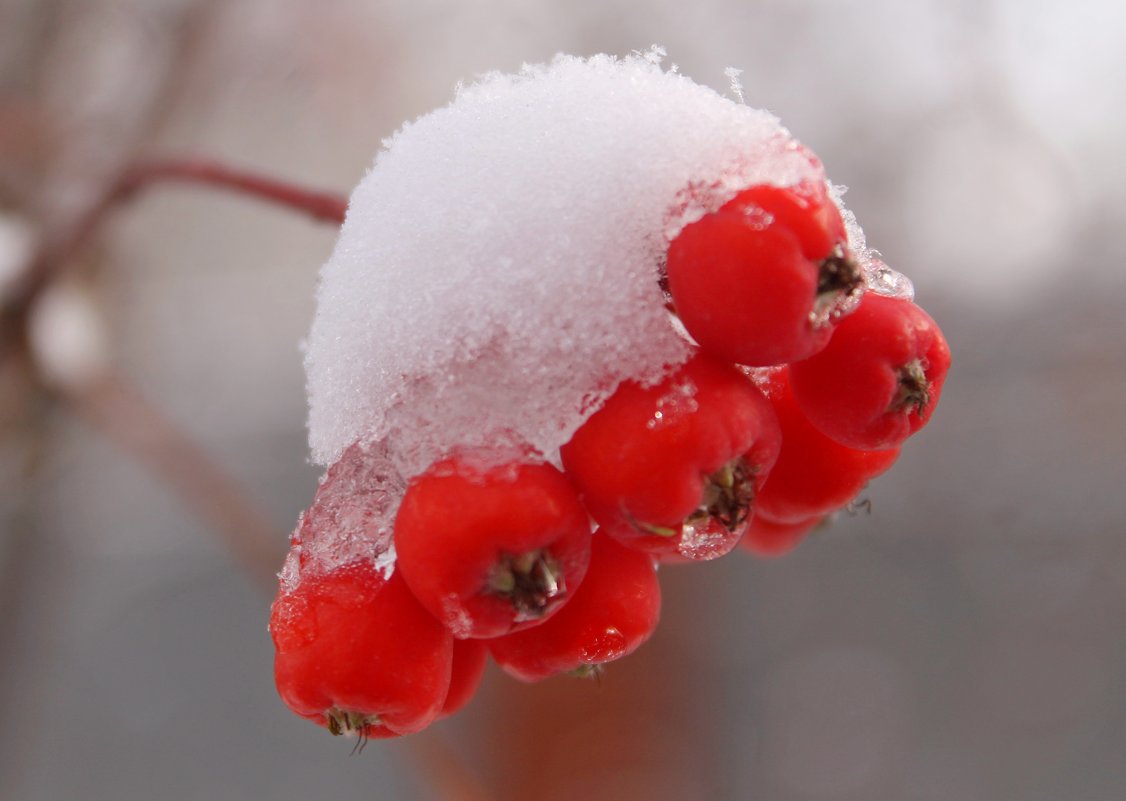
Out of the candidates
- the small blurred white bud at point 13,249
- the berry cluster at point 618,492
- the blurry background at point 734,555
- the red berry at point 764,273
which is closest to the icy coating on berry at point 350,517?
the berry cluster at point 618,492

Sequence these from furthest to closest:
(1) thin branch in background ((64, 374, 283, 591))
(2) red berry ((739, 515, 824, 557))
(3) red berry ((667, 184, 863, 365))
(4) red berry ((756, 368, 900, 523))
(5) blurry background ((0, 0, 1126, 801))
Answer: (5) blurry background ((0, 0, 1126, 801)), (1) thin branch in background ((64, 374, 283, 591)), (2) red berry ((739, 515, 824, 557)), (4) red berry ((756, 368, 900, 523)), (3) red berry ((667, 184, 863, 365))

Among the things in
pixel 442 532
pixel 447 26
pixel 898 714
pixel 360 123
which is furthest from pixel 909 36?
pixel 442 532

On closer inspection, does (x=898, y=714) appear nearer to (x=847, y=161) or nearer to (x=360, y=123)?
(x=847, y=161)

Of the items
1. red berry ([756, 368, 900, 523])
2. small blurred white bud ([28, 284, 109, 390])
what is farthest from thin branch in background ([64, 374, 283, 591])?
red berry ([756, 368, 900, 523])

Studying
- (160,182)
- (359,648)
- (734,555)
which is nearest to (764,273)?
(359,648)

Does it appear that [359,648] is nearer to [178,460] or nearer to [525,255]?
[525,255]

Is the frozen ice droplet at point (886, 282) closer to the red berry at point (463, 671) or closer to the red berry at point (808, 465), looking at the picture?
the red berry at point (808, 465)

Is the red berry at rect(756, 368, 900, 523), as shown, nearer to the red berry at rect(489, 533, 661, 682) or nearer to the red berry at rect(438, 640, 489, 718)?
the red berry at rect(489, 533, 661, 682)
